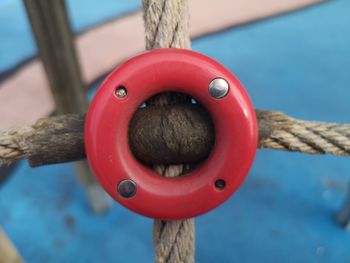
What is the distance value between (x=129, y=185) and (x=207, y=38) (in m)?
1.51

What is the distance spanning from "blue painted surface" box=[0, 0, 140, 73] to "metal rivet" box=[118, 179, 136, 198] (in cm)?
146

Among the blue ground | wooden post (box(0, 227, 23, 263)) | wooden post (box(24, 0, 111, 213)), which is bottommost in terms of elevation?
the blue ground

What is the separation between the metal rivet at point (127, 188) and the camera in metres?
0.33

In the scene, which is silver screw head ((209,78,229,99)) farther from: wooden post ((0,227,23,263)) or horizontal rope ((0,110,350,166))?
wooden post ((0,227,23,263))

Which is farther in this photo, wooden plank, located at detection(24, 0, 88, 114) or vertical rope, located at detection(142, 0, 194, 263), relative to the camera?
wooden plank, located at detection(24, 0, 88, 114)

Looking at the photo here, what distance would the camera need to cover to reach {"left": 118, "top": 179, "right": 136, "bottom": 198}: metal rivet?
331mm

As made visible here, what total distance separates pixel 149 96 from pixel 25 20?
189 centimetres

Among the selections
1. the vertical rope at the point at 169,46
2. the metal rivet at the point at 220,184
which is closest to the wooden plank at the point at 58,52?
the vertical rope at the point at 169,46

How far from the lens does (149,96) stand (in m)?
0.33

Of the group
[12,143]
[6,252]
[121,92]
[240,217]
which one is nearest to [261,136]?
[121,92]

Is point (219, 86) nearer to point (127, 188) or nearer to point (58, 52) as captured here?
point (127, 188)

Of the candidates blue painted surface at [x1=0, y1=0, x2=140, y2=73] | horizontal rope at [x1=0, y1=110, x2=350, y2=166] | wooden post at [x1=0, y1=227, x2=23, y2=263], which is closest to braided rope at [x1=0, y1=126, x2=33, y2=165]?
horizontal rope at [x1=0, y1=110, x2=350, y2=166]

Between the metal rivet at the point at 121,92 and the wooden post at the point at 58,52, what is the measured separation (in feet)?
1.64

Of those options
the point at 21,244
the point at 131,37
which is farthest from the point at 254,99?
the point at 21,244
